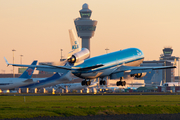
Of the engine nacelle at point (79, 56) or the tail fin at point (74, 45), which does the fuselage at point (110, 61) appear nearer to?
the engine nacelle at point (79, 56)

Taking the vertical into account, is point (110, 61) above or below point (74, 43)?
below

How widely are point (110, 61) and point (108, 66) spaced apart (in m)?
1.14

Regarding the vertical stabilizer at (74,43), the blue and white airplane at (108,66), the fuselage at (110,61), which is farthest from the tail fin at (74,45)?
the fuselage at (110,61)

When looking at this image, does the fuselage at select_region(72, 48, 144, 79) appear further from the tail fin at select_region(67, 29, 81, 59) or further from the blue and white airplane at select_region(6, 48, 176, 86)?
the tail fin at select_region(67, 29, 81, 59)

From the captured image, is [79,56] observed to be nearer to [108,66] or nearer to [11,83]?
[108,66]

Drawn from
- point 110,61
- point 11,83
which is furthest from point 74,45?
point 11,83

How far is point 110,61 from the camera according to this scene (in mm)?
73188

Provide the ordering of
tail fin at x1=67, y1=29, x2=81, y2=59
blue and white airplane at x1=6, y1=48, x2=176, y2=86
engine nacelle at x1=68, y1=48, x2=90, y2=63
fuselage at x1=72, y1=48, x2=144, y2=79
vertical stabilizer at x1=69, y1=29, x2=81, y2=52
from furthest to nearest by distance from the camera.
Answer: vertical stabilizer at x1=69, y1=29, x2=81, y2=52 → tail fin at x1=67, y1=29, x2=81, y2=59 → fuselage at x1=72, y1=48, x2=144, y2=79 → blue and white airplane at x1=6, y1=48, x2=176, y2=86 → engine nacelle at x1=68, y1=48, x2=90, y2=63

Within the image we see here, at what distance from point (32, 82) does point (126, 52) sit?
255 ft

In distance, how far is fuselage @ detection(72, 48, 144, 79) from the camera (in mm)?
70688

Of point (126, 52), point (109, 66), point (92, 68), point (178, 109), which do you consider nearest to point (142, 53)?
point (126, 52)

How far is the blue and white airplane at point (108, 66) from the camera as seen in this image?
69.5 metres

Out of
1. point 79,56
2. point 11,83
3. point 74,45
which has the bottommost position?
point 11,83

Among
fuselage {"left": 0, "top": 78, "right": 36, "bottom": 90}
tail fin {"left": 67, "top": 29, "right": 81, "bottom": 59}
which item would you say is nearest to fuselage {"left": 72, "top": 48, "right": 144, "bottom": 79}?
tail fin {"left": 67, "top": 29, "right": 81, "bottom": 59}
